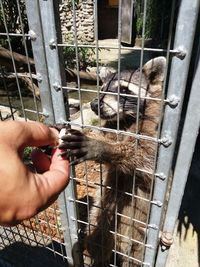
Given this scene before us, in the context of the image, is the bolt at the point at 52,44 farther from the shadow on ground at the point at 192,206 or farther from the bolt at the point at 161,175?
the shadow on ground at the point at 192,206

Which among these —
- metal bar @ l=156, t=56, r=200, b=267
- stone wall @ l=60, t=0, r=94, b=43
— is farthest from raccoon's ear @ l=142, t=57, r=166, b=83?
stone wall @ l=60, t=0, r=94, b=43

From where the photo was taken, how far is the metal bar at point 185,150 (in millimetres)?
1372

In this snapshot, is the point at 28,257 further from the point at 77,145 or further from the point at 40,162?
the point at 40,162

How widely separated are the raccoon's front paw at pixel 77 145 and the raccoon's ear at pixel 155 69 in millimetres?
647

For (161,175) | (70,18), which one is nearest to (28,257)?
(161,175)

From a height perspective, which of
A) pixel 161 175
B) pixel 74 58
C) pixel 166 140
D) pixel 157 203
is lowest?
pixel 74 58

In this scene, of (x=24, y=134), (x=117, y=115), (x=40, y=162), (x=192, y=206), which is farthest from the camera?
(x=192, y=206)

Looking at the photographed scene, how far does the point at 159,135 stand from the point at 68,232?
1.15 m

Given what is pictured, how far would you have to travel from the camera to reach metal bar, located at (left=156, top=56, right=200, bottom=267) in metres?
1.37

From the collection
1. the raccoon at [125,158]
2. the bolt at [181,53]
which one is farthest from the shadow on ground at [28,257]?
the bolt at [181,53]

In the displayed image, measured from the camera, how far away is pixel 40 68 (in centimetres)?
161

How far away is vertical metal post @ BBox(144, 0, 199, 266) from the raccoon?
0.22m

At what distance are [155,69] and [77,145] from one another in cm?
78

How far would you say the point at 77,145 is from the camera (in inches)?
66.5
